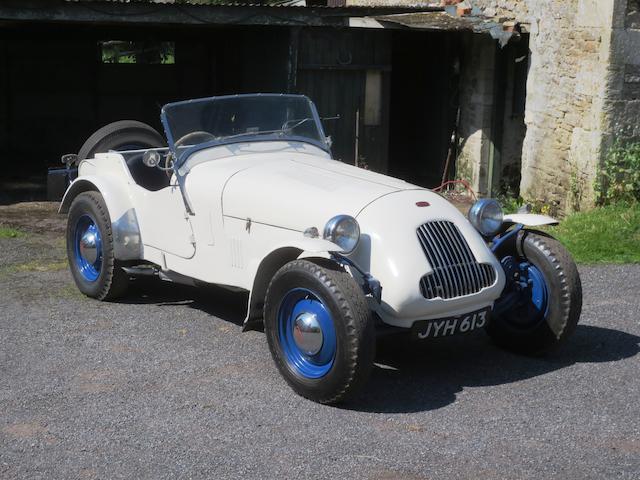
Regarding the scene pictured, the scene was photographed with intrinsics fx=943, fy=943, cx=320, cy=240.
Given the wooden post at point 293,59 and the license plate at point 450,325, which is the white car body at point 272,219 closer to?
the license plate at point 450,325

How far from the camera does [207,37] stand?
649 inches

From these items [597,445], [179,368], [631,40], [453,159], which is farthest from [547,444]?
→ [453,159]

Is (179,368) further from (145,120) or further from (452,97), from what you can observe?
(145,120)

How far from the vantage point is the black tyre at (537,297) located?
5.41 meters

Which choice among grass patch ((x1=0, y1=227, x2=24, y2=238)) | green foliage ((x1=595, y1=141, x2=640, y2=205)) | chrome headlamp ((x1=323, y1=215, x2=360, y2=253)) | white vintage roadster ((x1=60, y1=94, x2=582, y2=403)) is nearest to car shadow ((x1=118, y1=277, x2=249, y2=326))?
white vintage roadster ((x1=60, y1=94, x2=582, y2=403))

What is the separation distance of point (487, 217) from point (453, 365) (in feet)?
2.95

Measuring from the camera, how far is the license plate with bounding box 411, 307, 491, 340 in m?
4.93

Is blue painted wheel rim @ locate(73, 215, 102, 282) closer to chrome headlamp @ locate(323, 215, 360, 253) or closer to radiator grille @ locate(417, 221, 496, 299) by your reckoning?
chrome headlamp @ locate(323, 215, 360, 253)

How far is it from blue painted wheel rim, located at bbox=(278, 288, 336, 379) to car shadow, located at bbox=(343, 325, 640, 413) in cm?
27

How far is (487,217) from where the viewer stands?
561 centimetres

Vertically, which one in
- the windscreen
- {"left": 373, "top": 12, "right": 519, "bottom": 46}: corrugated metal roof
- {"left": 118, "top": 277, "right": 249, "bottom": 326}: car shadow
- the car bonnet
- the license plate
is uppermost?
{"left": 373, "top": 12, "right": 519, "bottom": 46}: corrugated metal roof

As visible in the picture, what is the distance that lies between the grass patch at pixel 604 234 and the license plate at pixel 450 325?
3294 mm

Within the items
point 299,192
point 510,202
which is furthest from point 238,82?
point 299,192

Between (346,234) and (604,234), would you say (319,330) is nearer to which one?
(346,234)
